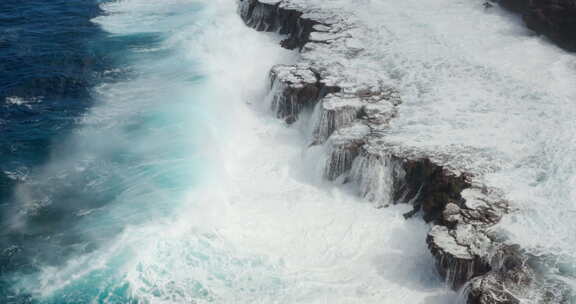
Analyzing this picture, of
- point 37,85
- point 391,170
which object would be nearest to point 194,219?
point 391,170

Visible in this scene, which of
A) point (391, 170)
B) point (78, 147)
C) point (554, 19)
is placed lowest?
point (78, 147)

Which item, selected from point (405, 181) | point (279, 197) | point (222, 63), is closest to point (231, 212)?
point (279, 197)

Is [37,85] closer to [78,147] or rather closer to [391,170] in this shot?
[78,147]

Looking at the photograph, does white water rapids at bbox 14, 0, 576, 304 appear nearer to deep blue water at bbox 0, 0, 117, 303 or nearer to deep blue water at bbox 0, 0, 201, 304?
deep blue water at bbox 0, 0, 201, 304

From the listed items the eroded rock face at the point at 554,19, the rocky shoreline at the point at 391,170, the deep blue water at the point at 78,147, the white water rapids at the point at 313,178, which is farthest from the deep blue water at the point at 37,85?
the eroded rock face at the point at 554,19

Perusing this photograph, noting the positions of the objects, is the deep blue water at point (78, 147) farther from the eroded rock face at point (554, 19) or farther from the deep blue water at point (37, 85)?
the eroded rock face at point (554, 19)

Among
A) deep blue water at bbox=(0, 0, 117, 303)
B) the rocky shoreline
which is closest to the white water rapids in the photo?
the rocky shoreline
